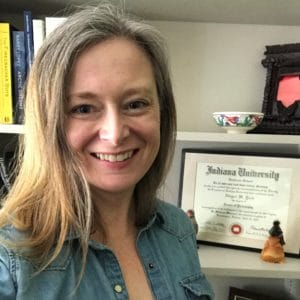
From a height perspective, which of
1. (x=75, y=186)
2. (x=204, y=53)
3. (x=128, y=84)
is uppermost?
(x=204, y=53)

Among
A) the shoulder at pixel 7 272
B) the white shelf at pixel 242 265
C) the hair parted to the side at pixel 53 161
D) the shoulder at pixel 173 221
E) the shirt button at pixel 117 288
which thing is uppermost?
the hair parted to the side at pixel 53 161

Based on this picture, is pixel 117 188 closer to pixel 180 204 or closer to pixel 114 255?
pixel 114 255

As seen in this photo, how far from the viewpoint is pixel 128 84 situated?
2.11ft

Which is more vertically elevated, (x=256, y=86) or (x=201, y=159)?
(x=256, y=86)

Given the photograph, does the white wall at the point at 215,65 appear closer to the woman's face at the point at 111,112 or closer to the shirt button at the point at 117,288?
the woman's face at the point at 111,112

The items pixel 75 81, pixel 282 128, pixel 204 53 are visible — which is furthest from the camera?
pixel 204 53

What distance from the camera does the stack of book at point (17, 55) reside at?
3.00 ft

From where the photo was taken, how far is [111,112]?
64cm

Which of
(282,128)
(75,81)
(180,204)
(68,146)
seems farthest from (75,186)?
(282,128)

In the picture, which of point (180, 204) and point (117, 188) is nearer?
point (117, 188)

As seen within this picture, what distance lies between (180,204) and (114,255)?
0.54 m

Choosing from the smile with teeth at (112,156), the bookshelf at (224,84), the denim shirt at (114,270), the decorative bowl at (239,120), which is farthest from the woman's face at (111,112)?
the decorative bowl at (239,120)

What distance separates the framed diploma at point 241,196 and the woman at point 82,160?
0.45m

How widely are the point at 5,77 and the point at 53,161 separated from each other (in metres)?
0.41
